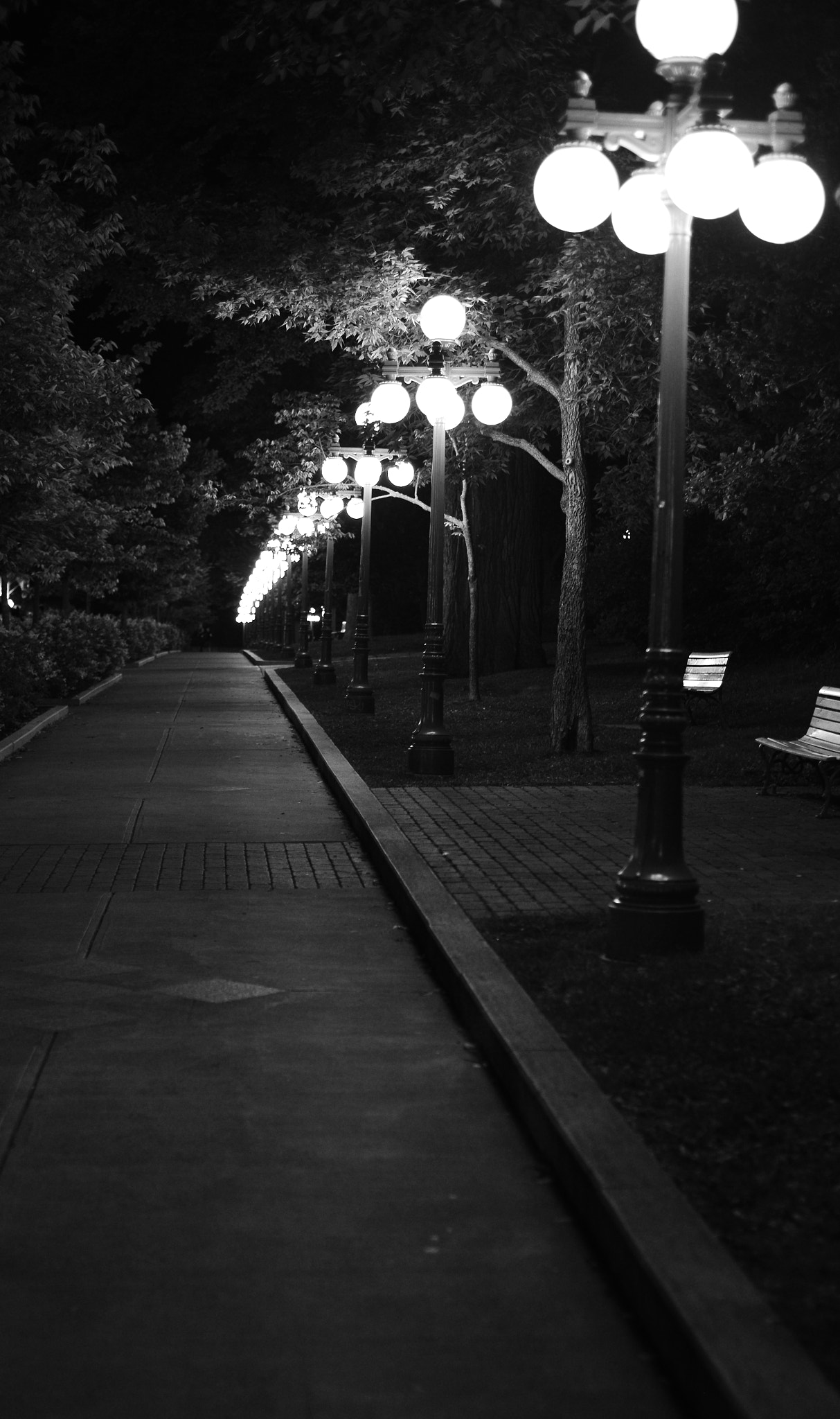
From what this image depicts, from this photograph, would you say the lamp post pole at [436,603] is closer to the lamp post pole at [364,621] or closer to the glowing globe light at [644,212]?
the glowing globe light at [644,212]

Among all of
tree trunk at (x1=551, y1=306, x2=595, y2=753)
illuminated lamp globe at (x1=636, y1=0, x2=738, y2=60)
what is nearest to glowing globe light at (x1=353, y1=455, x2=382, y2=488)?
tree trunk at (x1=551, y1=306, x2=595, y2=753)

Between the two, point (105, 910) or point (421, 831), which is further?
point (421, 831)

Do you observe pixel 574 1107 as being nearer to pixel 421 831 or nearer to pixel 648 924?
pixel 648 924

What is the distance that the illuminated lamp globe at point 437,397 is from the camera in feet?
53.3

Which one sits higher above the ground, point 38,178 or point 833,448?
point 38,178

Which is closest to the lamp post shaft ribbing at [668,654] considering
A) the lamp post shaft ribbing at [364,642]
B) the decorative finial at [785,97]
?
the decorative finial at [785,97]

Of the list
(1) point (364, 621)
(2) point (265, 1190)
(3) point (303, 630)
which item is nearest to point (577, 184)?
(2) point (265, 1190)

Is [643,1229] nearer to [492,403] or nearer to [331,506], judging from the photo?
[492,403]

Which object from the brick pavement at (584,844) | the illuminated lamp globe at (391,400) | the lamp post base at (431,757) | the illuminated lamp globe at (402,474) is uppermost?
the illuminated lamp globe at (391,400)

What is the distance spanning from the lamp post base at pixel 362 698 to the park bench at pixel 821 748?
10.0 metres

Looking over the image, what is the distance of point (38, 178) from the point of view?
2548 centimetres

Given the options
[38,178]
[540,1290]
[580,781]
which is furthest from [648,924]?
[38,178]

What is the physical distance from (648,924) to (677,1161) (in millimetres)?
2830

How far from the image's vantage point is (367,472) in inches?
999
